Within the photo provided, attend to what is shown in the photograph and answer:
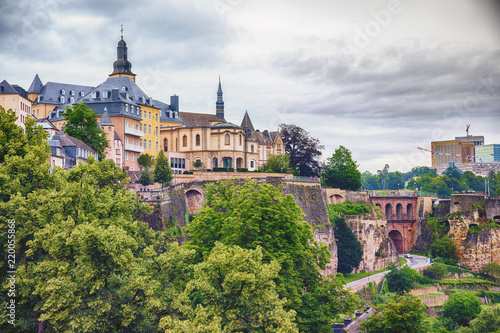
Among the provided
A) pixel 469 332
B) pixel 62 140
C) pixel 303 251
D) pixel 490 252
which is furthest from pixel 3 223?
pixel 490 252

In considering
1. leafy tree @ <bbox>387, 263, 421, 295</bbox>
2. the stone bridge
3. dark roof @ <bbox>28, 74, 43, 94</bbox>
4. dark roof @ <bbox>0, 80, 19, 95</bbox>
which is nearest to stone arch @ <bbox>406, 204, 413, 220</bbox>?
the stone bridge

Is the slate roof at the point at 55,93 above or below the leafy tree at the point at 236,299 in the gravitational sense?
above

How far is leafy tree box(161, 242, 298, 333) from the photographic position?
26953 millimetres

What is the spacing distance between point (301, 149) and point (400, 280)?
111 ft

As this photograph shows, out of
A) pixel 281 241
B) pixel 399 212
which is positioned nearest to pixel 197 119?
pixel 399 212

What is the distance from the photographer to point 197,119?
9988cm

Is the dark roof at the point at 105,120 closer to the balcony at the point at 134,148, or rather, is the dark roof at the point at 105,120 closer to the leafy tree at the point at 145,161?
the balcony at the point at 134,148

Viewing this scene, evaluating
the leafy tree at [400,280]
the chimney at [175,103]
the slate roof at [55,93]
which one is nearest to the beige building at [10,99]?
the slate roof at [55,93]

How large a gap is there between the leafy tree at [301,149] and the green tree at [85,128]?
37.5 meters

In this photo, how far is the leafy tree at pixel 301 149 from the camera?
98062 mm

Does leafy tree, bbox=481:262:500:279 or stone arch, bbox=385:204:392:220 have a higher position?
stone arch, bbox=385:204:392:220

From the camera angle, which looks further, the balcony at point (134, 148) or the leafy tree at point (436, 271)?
the leafy tree at point (436, 271)

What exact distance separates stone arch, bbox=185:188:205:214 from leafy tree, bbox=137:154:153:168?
→ 15490 millimetres

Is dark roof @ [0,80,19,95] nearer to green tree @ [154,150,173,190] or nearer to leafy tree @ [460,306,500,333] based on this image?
green tree @ [154,150,173,190]
